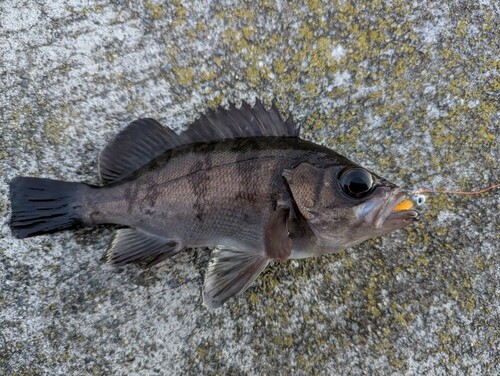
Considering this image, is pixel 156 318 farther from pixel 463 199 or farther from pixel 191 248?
pixel 463 199

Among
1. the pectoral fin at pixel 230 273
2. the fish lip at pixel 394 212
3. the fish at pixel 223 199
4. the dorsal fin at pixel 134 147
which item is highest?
the dorsal fin at pixel 134 147

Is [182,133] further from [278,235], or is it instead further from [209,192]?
[278,235]

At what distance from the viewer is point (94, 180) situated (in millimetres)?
2318

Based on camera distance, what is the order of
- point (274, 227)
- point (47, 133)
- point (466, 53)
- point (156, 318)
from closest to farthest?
point (274, 227) < point (156, 318) < point (47, 133) < point (466, 53)

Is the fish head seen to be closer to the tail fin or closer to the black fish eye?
the black fish eye

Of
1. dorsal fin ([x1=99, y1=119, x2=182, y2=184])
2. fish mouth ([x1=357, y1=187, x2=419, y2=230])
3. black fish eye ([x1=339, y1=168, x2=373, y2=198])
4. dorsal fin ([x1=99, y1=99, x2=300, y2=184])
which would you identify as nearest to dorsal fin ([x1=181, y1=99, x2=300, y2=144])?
dorsal fin ([x1=99, y1=99, x2=300, y2=184])

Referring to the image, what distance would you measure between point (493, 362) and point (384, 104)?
4.86 feet

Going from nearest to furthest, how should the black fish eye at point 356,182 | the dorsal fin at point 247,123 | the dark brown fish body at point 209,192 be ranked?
the black fish eye at point 356,182
the dark brown fish body at point 209,192
the dorsal fin at point 247,123

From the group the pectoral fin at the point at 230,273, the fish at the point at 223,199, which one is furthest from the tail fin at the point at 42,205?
the pectoral fin at the point at 230,273

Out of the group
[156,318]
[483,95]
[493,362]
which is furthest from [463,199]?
[156,318]

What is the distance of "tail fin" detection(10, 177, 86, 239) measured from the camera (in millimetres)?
2076

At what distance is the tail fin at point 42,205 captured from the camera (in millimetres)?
2076

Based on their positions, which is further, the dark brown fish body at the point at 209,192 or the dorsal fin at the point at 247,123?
the dorsal fin at the point at 247,123

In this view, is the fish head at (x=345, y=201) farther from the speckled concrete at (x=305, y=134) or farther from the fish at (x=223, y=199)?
the speckled concrete at (x=305, y=134)
